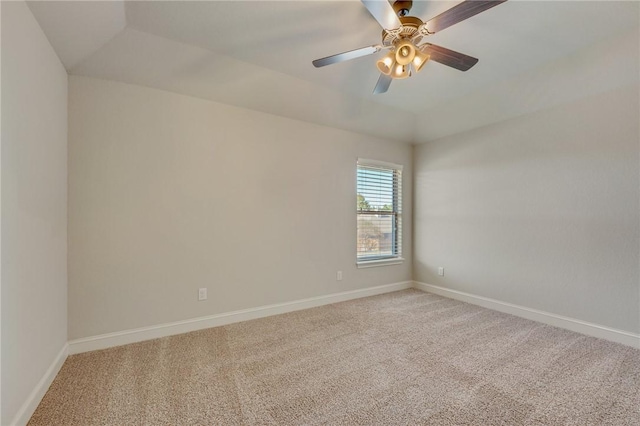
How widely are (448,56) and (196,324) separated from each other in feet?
10.7

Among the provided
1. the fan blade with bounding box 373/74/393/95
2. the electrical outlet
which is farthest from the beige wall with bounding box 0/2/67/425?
the fan blade with bounding box 373/74/393/95

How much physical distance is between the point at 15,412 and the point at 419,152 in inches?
195

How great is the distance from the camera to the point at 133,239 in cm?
255

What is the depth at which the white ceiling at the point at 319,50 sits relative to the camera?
1.94 m

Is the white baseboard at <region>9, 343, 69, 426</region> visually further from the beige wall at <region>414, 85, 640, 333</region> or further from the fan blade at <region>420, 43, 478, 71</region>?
the beige wall at <region>414, 85, 640, 333</region>

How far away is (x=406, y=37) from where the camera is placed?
1849 millimetres

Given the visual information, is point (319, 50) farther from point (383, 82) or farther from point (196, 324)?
point (196, 324)

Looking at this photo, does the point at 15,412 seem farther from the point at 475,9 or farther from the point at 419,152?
the point at 419,152

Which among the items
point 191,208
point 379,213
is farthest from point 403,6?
point 379,213

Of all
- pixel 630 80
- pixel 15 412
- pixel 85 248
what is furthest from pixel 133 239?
pixel 630 80

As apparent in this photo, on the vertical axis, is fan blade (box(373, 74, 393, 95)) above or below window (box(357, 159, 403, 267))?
above

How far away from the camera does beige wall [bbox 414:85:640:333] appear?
256 cm

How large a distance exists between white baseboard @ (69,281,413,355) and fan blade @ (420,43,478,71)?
9.53ft

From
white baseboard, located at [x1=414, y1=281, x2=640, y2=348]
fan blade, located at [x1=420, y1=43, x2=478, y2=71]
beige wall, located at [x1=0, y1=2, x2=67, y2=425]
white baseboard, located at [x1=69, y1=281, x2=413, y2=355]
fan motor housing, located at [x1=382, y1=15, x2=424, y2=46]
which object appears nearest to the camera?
beige wall, located at [x1=0, y1=2, x2=67, y2=425]
